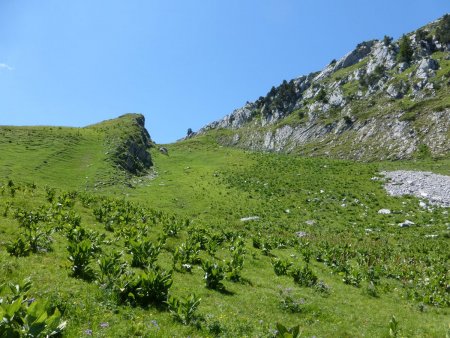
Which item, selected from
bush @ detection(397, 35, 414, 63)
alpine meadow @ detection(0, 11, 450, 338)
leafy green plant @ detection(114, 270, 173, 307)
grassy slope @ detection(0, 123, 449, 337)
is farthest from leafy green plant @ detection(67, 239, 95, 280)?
bush @ detection(397, 35, 414, 63)

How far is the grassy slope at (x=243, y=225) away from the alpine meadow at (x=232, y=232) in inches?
5.0

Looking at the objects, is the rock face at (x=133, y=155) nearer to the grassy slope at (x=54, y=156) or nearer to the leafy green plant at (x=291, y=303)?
the grassy slope at (x=54, y=156)

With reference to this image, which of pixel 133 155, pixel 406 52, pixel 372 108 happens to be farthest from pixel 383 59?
pixel 133 155

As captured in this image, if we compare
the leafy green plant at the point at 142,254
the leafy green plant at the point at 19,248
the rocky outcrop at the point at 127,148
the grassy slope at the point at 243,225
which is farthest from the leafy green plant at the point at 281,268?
the rocky outcrop at the point at 127,148

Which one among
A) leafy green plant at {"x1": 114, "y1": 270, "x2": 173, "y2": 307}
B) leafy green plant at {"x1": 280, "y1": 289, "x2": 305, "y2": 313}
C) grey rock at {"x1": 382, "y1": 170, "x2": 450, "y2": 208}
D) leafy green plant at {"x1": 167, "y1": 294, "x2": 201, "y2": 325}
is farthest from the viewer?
grey rock at {"x1": 382, "y1": 170, "x2": 450, "y2": 208}

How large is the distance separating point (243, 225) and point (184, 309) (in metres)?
31.2

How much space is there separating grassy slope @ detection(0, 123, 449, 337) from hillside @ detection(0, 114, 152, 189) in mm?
307

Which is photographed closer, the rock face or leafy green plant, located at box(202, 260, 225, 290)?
leafy green plant, located at box(202, 260, 225, 290)

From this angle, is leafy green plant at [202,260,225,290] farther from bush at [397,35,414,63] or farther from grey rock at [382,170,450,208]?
bush at [397,35,414,63]

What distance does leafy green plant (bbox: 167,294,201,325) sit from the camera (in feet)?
40.2

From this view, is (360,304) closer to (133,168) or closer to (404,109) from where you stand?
(133,168)

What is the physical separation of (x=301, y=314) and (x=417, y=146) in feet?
255

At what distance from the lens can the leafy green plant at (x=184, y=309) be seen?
1225cm

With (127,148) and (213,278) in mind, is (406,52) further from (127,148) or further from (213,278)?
(213,278)
